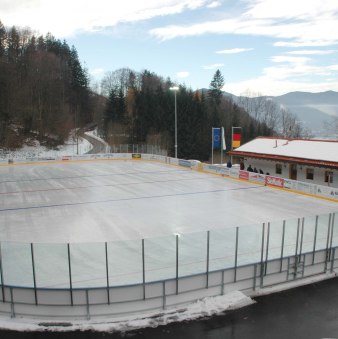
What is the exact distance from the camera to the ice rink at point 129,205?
1603 centimetres

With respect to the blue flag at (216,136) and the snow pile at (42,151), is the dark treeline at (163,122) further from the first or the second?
the blue flag at (216,136)

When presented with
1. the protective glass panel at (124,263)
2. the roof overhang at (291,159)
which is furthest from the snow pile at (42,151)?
the protective glass panel at (124,263)

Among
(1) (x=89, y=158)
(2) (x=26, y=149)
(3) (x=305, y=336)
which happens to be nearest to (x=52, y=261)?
(3) (x=305, y=336)

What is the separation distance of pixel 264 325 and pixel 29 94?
6092 centimetres

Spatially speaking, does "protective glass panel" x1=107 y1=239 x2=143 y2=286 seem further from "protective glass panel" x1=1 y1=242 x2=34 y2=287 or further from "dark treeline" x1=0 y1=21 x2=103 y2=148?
"dark treeline" x1=0 y1=21 x2=103 y2=148

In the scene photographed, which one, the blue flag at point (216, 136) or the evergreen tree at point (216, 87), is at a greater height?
the evergreen tree at point (216, 87)

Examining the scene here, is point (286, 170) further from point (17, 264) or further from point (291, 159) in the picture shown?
point (17, 264)

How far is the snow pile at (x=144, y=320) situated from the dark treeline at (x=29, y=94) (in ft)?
158

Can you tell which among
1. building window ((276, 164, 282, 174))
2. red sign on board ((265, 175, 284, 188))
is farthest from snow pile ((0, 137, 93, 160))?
red sign on board ((265, 175, 284, 188))

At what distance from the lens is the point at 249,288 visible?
10766 millimetres

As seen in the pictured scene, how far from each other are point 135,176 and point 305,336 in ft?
79.9

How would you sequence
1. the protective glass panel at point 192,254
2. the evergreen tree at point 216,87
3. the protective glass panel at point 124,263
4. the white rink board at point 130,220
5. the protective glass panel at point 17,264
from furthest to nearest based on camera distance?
the evergreen tree at point 216,87 < the protective glass panel at point 192,254 < the protective glass panel at point 124,263 < the white rink board at point 130,220 < the protective glass panel at point 17,264

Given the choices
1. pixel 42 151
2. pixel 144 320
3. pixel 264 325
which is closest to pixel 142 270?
pixel 144 320

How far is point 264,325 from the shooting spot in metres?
9.07
